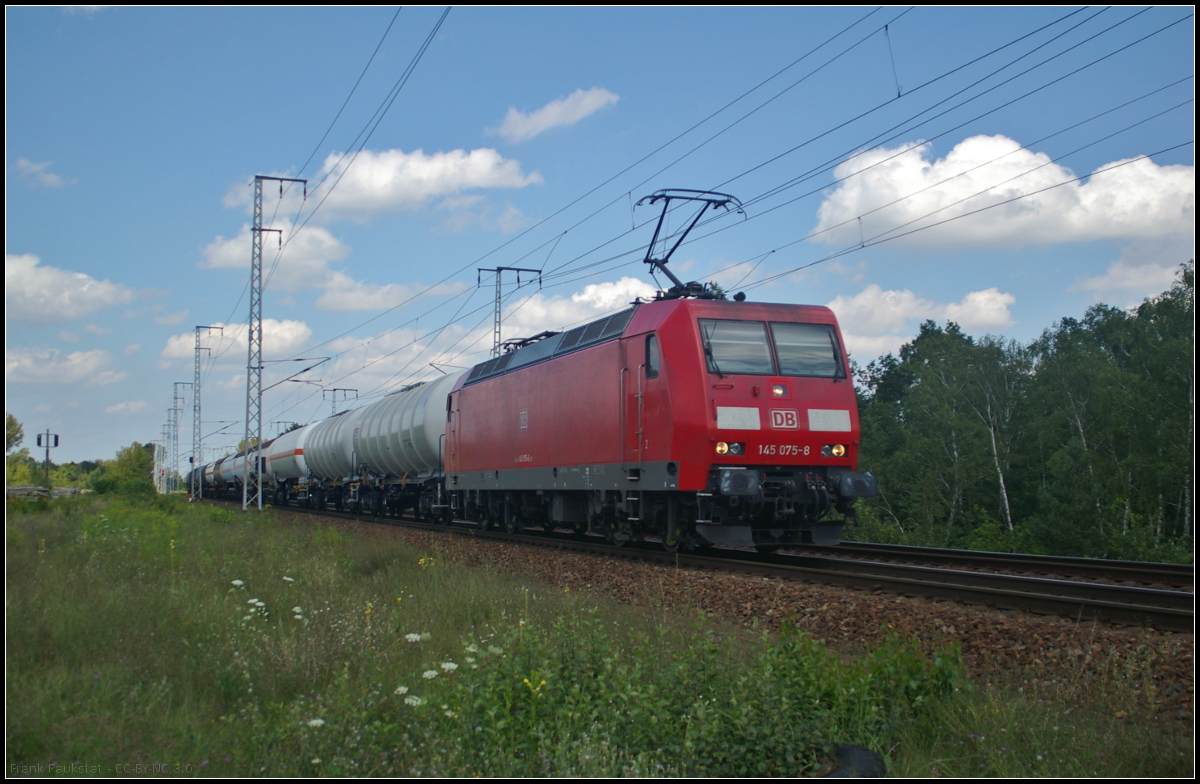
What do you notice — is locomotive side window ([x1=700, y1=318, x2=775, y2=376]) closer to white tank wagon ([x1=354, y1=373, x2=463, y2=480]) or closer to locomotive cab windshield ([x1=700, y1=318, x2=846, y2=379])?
locomotive cab windshield ([x1=700, y1=318, x2=846, y2=379])

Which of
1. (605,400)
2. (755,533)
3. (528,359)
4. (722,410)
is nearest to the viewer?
(722,410)

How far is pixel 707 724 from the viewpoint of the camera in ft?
15.7

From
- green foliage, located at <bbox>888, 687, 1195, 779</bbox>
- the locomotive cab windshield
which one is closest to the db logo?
the locomotive cab windshield

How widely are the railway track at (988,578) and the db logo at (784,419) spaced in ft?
6.31

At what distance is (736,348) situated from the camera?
1195 cm

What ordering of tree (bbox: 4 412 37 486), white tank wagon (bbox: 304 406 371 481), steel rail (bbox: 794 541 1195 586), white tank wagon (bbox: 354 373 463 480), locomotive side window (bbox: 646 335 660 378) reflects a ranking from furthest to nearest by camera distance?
1. tree (bbox: 4 412 37 486)
2. white tank wagon (bbox: 304 406 371 481)
3. white tank wagon (bbox: 354 373 463 480)
4. locomotive side window (bbox: 646 335 660 378)
5. steel rail (bbox: 794 541 1195 586)

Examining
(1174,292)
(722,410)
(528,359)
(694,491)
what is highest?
(1174,292)

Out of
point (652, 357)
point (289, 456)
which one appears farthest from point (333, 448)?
point (652, 357)

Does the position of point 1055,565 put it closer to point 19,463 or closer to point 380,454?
point 380,454

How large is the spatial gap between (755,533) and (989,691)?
677 centimetres

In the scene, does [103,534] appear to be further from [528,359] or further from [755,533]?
[755,533]

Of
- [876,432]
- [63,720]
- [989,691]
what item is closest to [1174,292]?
[876,432]

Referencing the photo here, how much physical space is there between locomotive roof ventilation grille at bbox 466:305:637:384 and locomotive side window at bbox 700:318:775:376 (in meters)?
1.77

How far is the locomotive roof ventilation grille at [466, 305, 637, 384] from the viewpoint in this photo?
540 inches
